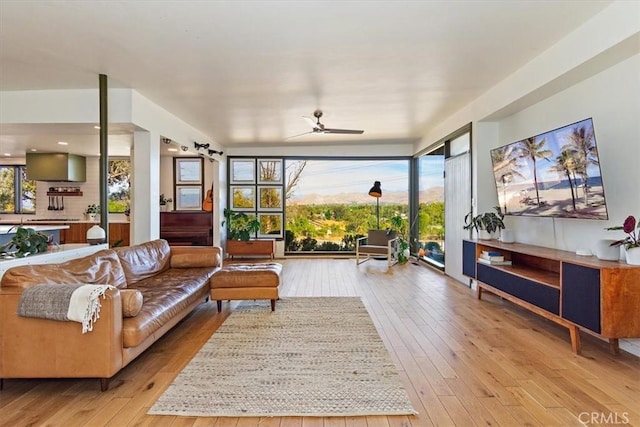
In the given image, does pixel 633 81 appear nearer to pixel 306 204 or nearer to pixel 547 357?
pixel 547 357

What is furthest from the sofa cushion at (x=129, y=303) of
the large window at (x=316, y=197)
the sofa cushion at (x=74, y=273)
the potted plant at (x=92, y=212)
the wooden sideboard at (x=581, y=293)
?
the potted plant at (x=92, y=212)

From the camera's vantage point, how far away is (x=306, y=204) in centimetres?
895

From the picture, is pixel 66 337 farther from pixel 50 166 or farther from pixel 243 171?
pixel 50 166

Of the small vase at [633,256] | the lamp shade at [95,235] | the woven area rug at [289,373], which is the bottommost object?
the woven area rug at [289,373]

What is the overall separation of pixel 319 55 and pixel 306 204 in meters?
5.65

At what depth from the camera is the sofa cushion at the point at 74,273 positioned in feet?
7.88

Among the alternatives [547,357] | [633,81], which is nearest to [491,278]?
[547,357]

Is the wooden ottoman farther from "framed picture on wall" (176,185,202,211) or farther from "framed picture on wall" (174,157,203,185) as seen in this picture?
"framed picture on wall" (174,157,203,185)

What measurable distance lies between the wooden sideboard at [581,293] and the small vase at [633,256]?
0.08 m

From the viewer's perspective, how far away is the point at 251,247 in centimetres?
830

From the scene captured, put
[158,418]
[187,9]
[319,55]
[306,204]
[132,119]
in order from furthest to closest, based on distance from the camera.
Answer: [306,204], [132,119], [319,55], [187,9], [158,418]

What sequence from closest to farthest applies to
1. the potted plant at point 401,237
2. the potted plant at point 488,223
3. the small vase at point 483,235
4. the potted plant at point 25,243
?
the potted plant at point 25,243
the potted plant at point 488,223
the small vase at point 483,235
the potted plant at point 401,237

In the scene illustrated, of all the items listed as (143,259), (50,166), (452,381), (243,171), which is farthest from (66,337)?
(50,166)

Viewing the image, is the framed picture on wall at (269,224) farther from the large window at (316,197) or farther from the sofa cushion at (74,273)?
the sofa cushion at (74,273)
